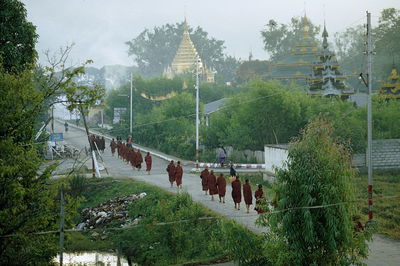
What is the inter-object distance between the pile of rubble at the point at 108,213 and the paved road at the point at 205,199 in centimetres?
188

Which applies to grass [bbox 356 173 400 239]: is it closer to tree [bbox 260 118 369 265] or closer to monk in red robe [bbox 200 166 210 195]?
tree [bbox 260 118 369 265]

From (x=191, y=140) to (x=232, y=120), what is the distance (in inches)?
189

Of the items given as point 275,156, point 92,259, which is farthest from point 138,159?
point 92,259

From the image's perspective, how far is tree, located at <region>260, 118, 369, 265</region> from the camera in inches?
493

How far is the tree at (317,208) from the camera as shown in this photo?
12.5m

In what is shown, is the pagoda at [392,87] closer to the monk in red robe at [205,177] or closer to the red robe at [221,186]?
the monk in red robe at [205,177]

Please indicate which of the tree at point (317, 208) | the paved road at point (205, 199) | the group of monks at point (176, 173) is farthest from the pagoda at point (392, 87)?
the tree at point (317, 208)

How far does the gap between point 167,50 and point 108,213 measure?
98144 millimetres

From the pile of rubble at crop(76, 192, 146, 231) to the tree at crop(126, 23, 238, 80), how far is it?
283ft

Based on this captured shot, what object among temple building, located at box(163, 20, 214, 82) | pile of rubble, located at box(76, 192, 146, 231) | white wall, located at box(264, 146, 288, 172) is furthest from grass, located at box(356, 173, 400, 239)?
temple building, located at box(163, 20, 214, 82)

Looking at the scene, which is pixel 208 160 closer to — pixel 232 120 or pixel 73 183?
pixel 232 120

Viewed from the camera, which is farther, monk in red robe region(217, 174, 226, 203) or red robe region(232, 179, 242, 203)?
monk in red robe region(217, 174, 226, 203)

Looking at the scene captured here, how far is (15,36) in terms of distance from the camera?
18438mm

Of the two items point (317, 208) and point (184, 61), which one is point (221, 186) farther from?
point (184, 61)
